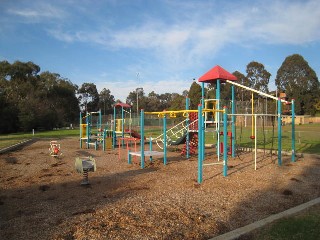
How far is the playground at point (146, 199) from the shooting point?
4699 mm

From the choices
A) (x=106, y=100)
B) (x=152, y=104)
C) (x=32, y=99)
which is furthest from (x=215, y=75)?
(x=106, y=100)

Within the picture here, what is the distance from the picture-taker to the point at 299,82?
79.9 m

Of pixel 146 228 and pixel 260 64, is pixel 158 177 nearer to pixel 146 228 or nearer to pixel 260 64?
pixel 146 228

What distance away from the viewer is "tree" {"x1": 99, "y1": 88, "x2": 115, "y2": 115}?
104 m

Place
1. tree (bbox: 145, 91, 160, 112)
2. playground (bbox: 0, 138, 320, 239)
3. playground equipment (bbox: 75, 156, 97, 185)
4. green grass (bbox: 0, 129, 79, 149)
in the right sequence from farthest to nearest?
tree (bbox: 145, 91, 160, 112) < green grass (bbox: 0, 129, 79, 149) < playground equipment (bbox: 75, 156, 97, 185) < playground (bbox: 0, 138, 320, 239)

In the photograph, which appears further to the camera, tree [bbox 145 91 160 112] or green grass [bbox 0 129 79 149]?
tree [bbox 145 91 160 112]

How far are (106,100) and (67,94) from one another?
3295 centimetres

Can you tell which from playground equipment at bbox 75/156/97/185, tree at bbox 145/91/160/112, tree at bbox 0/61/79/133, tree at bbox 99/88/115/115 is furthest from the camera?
tree at bbox 99/88/115/115

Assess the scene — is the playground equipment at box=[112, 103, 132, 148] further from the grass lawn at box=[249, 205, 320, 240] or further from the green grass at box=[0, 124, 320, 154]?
the grass lawn at box=[249, 205, 320, 240]

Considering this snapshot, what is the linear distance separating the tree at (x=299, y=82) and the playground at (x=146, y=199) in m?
71.3

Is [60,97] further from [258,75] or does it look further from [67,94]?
[258,75]

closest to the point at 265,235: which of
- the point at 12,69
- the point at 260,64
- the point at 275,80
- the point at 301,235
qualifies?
the point at 301,235

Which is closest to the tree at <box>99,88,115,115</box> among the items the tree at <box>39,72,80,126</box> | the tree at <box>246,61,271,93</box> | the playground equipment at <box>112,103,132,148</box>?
the tree at <box>39,72,80,126</box>

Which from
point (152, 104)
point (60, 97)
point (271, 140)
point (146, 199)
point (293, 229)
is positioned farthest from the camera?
point (152, 104)
